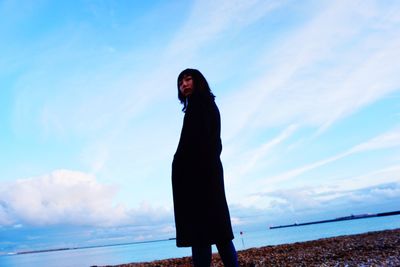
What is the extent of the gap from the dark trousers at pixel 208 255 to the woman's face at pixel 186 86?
1.35 m

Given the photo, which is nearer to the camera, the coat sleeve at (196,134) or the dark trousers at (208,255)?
the dark trousers at (208,255)

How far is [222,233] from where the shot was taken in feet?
8.54

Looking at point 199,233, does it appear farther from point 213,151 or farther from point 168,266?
point 168,266

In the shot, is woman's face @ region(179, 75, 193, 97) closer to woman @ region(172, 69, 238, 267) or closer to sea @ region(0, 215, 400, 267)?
woman @ region(172, 69, 238, 267)

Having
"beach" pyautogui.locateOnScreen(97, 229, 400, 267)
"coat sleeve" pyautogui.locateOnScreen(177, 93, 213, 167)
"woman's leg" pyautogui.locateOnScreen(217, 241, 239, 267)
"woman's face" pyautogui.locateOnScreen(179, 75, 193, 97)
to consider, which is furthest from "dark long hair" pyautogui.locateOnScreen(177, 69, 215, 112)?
"beach" pyautogui.locateOnScreen(97, 229, 400, 267)

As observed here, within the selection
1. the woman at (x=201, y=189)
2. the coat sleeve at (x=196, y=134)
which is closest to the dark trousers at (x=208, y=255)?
the woman at (x=201, y=189)

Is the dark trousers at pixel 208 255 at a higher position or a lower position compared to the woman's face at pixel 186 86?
lower

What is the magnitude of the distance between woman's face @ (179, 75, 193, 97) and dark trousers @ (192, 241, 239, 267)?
1345 mm

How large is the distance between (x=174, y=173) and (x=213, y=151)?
0.37 m

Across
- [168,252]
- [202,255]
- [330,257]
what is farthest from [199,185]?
[168,252]

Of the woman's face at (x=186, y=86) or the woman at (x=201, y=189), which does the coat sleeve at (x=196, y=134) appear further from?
the woman's face at (x=186, y=86)

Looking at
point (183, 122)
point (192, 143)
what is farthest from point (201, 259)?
point (183, 122)

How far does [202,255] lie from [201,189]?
1.65 ft

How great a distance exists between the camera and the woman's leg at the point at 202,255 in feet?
8.40
